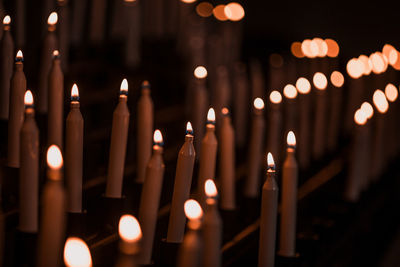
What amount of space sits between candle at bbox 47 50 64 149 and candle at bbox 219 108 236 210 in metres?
0.51

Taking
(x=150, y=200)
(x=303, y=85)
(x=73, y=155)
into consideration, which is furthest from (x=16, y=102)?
(x=303, y=85)

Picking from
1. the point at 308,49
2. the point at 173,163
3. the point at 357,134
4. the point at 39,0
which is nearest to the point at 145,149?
the point at 173,163

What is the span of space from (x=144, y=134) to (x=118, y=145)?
0.26 meters

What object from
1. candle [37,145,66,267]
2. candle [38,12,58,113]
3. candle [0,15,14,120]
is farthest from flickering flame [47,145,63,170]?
candle [38,12,58,113]

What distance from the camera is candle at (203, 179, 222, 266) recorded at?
121 cm

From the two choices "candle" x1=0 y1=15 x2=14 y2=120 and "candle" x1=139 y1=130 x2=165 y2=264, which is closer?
"candle" x1=139 y1=130 x2=165 y2=264

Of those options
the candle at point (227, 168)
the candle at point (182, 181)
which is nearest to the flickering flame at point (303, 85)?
the candle at point (227, 168)

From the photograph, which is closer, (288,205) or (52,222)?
(52,222)

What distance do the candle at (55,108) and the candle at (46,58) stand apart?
0.29 m

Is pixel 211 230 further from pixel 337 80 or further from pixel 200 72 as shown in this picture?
pixel 337 80

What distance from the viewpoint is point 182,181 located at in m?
1.47

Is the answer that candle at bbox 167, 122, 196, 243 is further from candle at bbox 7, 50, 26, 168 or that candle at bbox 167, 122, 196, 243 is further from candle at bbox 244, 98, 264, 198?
candle at bbox 244, 98, 264, 198

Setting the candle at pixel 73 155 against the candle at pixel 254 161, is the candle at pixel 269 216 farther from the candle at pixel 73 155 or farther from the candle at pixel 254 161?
the candle at pixel 254 161

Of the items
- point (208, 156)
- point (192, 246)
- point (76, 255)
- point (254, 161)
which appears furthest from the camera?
point (254, 161)
